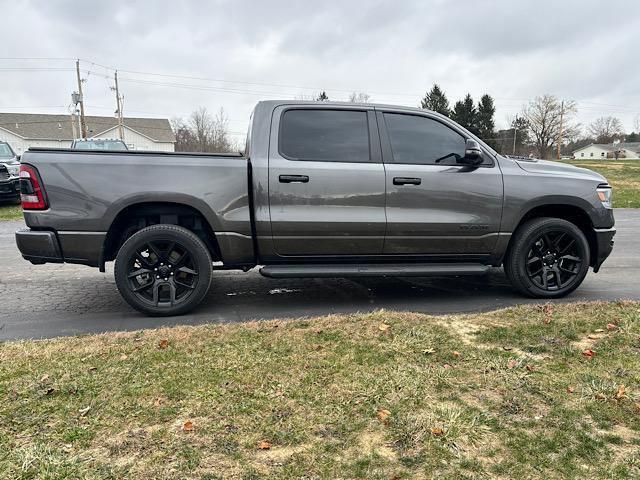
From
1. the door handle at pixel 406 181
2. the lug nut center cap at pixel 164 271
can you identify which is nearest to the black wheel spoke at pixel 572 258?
the door handle at pixel 406 181

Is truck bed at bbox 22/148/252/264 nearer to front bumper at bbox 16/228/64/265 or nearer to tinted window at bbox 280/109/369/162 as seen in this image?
front bumper at bbox 16/228/64/265

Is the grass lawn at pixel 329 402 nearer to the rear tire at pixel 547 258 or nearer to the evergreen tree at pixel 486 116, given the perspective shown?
the rear tire at pixel 547 258

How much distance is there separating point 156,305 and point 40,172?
1530 millimetres

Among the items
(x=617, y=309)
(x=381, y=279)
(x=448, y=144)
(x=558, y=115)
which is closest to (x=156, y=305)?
(x=381, y=279)

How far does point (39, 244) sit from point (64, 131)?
57.9 meters

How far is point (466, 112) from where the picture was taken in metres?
49.6

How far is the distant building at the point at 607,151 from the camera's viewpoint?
9291 centimetres

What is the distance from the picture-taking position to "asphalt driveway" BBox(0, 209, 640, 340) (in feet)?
14.4

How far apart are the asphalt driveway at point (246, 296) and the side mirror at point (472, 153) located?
4.82 feet

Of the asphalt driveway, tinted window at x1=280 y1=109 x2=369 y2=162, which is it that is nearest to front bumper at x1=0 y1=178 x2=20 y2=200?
the asphalt driveway

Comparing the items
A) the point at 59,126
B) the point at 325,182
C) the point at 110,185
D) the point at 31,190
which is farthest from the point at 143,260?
the point at 59,126

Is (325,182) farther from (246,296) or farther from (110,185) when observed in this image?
(110,185)

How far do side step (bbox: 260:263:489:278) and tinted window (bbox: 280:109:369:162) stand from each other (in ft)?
3.45

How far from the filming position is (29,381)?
288 centimetres
